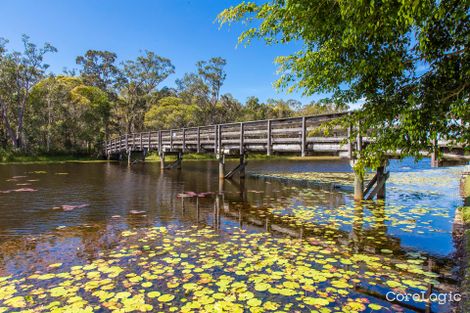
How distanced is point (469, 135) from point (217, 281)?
479cm

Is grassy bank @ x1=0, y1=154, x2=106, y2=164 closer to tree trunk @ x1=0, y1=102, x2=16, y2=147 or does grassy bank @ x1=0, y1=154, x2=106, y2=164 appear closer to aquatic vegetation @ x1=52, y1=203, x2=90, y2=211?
tree trunk @ x1=0, y1=102, x2=16, y2=147

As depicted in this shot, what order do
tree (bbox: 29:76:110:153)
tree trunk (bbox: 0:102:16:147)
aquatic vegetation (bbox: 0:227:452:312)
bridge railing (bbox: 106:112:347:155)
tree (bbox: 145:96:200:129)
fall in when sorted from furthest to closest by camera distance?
tree (bbox: 145:96:200:129), tree (bbox: 29:76:110:153), tree trunk (bbox: 0:102:16:147), bridge railing (bbox: 106:112:347:155), aquatic vegetation (bbox: 0:227:452:312)

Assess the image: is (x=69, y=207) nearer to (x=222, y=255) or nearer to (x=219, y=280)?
(x=222, y=255)

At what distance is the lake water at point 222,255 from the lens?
15.0 feet

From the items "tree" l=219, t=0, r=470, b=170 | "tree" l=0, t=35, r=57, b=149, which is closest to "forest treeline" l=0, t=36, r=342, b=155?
"tree" l=0, t=35, r=57, b=149

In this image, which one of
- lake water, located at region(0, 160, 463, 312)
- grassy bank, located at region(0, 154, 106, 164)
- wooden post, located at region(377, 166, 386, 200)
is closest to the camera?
lake water, located at region(0, 160, 463, 312)

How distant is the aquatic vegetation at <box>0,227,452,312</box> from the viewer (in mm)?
4402

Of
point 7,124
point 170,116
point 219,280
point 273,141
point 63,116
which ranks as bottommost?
point 219,280

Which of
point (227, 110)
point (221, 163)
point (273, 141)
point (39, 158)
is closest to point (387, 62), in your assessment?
point (273, 141)

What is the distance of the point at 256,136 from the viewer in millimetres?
22812

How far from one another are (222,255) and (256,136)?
1686 cm

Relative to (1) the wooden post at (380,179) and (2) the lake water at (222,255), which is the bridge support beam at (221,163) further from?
(1) the wooden post at (380,179)

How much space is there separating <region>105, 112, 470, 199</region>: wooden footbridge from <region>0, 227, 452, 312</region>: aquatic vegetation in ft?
7.77

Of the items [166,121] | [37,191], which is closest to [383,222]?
[37,191]
